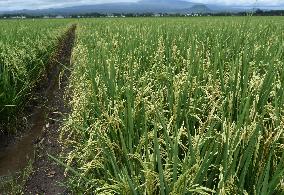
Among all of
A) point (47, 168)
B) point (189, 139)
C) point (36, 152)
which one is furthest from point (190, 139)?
point (36, 152)

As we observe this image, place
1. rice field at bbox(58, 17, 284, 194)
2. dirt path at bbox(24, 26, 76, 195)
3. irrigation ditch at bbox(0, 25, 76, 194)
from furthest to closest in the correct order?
irrigation ditch at bbox(0, 25, 76, 194), dirt path at bbox(24, 26, 76, 195), rice field at bbox(58, 17, 284, 194)

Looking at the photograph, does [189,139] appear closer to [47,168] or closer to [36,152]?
[47,168]

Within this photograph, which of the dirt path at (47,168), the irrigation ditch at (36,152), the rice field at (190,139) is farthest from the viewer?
the irrigation ditch at (36,152)

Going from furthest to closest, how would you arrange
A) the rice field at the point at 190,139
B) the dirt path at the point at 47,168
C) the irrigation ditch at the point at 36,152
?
the irrigation ditch at the point at 36,152
the dirt path at the point at 47,168
the rice field at the point at 190,139

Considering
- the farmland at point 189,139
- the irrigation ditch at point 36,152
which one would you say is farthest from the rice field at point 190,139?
the irrigation ditch at point 36,152

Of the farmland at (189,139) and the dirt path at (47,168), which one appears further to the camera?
the dirt path at (47,168)

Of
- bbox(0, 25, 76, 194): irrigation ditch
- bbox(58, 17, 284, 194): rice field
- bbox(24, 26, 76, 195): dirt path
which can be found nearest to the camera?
bbox(58, 17, 284, 194): rice field

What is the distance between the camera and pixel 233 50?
4652 millimetres

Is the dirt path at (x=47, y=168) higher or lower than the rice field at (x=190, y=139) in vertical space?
lower

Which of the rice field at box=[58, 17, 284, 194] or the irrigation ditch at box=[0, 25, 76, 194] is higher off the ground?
the rice field at box=[58, 17, 284, 194]

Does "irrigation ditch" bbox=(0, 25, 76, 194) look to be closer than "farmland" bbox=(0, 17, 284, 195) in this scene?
No

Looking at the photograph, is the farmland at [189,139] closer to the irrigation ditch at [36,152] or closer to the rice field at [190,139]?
the rice field at [190,139]

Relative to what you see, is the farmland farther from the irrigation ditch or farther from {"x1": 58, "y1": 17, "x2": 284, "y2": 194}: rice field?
the irrigation ditch

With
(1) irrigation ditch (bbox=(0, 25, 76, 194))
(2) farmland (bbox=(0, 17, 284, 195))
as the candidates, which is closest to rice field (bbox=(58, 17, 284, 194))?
(2) farmland (bbox=(0, 17, 284, 195))
